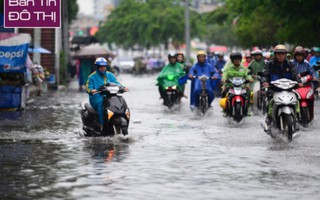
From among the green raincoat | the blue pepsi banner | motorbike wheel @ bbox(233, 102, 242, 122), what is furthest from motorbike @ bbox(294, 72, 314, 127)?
the blue pepsi banner

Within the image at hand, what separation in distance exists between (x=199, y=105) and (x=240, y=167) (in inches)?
434

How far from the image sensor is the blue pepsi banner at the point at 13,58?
24.0 meters

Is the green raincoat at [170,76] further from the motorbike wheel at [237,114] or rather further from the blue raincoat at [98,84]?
the blue raincoat at [98,84]

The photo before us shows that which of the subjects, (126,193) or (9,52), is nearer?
(126,193)

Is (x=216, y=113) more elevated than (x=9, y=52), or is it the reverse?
(x=9, y=52)

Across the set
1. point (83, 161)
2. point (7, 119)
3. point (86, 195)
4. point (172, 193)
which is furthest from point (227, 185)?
point (7, 119)

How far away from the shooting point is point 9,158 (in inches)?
531

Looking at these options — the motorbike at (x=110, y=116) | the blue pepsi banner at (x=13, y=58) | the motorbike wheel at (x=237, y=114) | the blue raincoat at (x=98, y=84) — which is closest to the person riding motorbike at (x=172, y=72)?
the blue pepsi banner at (x=13, y=58)

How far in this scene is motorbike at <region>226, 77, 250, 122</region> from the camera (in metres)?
20.0

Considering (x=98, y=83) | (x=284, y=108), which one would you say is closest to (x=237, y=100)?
(x=98, y=83)

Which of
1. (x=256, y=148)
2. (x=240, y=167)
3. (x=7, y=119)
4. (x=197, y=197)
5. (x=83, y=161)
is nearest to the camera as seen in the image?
(x=197, y=197)

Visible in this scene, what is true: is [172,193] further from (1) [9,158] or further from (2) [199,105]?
(2) [199,105]

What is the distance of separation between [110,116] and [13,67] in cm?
841

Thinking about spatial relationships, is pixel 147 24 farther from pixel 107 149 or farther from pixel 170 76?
pixel 107 149
